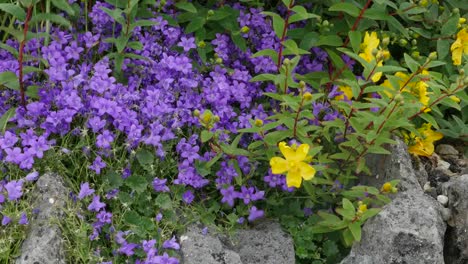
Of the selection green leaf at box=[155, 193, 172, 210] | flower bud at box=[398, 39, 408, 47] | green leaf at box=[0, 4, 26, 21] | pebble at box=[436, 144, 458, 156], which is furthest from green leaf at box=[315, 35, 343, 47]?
green leaf at box=[0, 4, 26, 21]

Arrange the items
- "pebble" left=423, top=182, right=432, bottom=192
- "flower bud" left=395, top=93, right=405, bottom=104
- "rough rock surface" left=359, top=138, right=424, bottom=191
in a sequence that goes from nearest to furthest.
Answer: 1. "flower bud" left=395, top=93, right=405, bottom=104
2. "rough rock surface" left=359, top=138, right=424, bottom=191
3. "pebble" left=423, top=182, right=432, bottom=192

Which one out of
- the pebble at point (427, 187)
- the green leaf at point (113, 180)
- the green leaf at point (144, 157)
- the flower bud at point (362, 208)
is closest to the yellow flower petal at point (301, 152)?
the flower bud at point (362, 208)

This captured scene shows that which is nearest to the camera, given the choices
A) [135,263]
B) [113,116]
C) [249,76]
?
[135,263]

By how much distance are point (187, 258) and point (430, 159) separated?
4.20 ft

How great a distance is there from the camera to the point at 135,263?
8.21 ft

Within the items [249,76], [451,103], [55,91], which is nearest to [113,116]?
[55,91]

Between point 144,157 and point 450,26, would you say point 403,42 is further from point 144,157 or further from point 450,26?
point 144,157

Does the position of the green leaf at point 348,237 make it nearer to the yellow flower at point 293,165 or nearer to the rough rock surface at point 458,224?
the yellow flower at point 293,165

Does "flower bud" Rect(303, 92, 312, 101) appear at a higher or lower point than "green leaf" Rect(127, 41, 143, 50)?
higher

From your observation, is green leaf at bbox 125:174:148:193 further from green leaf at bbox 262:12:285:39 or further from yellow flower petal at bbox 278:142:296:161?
green leaf at bbox 262:12:285:39

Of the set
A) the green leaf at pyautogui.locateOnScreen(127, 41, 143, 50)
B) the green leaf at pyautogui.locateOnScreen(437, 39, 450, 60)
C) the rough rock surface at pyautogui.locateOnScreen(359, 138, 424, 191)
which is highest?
the green leaf at pyautogui.locateOnScreen(127, 41, 143, 50)

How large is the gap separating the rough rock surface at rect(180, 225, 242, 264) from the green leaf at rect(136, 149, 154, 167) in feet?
0.98

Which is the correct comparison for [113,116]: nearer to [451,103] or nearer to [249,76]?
[249,76]

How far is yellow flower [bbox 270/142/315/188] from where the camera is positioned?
2490mm
